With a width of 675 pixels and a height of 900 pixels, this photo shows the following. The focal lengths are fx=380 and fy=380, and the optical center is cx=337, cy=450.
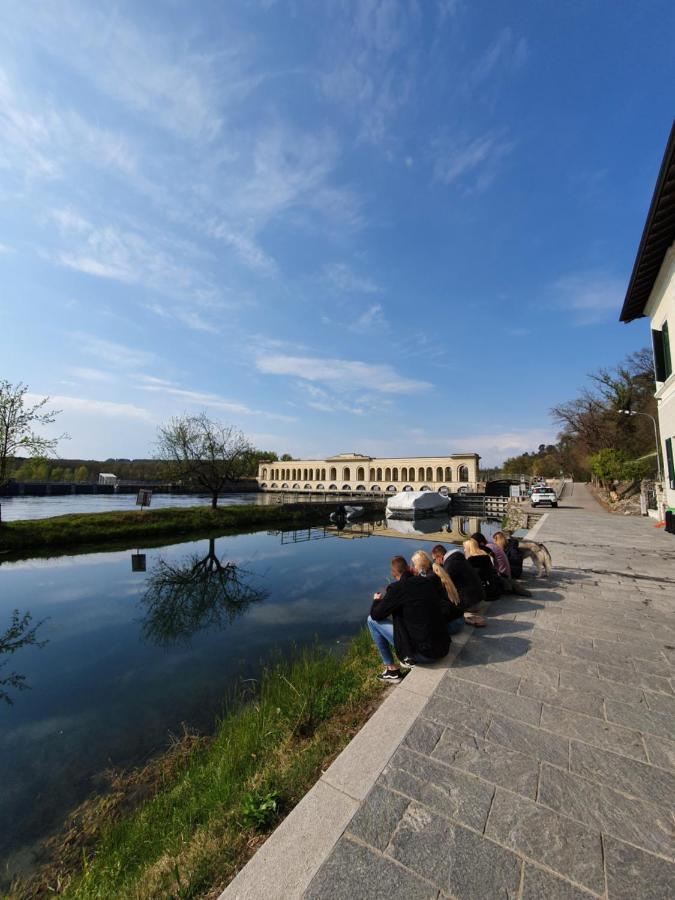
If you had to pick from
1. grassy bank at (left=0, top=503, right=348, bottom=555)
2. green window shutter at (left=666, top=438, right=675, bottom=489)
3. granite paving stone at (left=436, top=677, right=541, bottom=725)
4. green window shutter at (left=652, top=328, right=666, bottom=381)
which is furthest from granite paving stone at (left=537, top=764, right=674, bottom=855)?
grassy bank at (left=0, top=503, right=348, bottom=555)

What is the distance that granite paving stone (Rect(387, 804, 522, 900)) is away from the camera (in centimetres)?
190

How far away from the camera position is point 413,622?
169 inches

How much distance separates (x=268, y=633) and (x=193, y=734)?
371 centimetres

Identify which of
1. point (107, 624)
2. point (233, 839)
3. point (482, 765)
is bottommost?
point (107, 624)

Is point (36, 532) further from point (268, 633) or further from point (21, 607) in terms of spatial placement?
point (268, 633)

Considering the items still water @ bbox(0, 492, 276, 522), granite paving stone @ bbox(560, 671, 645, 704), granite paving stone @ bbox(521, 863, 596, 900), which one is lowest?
granite paving stone @ bbox(560, 671, 645, 704)

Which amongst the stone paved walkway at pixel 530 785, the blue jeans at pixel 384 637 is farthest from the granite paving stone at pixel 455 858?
the blue jeans at pixel 384 637

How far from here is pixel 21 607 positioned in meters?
10.2

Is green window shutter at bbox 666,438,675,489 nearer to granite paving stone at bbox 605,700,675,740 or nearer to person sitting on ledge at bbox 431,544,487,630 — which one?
person sitting on ledge at bbox 431,544,487,630

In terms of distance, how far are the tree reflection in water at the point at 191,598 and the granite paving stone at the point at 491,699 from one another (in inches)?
268

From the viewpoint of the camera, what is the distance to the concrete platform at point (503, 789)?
197 cm

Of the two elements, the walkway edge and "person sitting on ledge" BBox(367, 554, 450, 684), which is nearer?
the walkway edge

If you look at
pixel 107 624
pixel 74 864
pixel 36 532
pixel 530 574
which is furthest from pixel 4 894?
pixel 36 532

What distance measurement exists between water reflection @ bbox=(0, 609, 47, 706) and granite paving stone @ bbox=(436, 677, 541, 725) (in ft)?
22.4
